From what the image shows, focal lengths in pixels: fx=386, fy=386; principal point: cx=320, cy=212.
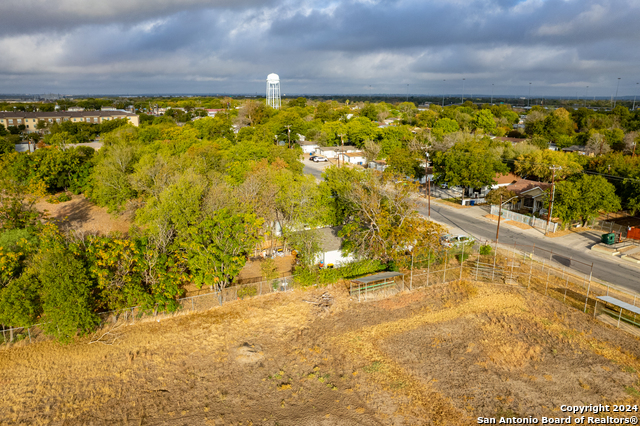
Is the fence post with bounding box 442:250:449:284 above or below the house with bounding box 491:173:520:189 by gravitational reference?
below

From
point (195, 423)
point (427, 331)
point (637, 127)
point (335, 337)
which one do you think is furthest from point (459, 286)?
point (637, 127)

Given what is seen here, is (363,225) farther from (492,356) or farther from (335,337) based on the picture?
(492,356)

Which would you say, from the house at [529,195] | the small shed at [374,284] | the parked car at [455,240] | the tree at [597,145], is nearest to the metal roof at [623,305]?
the parked car at [455,240]

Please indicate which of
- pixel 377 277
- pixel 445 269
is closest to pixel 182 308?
pixel 377 277

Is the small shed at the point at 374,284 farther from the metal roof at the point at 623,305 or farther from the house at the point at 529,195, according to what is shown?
the house at the point at 529,195

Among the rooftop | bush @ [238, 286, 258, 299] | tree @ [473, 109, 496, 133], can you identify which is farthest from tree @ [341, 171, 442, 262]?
tree @ [473, 109, 496, 133]

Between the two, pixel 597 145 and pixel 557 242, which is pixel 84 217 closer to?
pixel 557 242

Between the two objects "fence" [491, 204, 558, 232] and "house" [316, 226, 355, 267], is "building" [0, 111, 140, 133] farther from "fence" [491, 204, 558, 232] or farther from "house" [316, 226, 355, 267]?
"fence" [491, 204, 558, 232]
